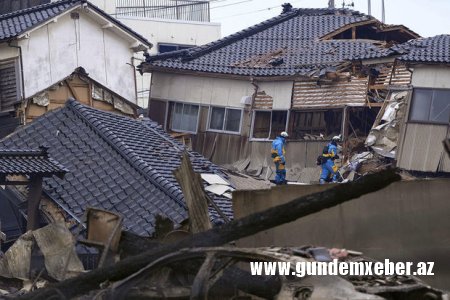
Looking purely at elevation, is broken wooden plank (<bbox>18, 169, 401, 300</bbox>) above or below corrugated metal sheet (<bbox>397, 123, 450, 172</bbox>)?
above

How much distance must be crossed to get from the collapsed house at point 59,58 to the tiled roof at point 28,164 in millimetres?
8675

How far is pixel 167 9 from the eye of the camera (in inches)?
2058

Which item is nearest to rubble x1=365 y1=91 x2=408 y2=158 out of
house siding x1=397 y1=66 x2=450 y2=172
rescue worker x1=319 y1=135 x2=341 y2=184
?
house siding x1=397 y1=66 x2=450 y2=172

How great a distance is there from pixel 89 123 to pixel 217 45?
13.1 m

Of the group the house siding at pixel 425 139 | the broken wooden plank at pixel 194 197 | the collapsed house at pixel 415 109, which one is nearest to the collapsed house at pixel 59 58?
the collapsed house at pixel 415 109

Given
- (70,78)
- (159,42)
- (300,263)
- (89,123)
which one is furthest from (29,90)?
(300,263)

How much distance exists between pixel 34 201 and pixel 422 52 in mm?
13873

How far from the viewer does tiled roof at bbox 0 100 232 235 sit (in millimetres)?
20984

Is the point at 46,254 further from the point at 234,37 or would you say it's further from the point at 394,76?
the point at 234,37

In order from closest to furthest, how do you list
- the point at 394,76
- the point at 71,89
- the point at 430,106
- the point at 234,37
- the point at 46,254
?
the point at 46,254 → the point at 430,106 → the point at 71,89 → the point at 394,76 → the point at 234,37

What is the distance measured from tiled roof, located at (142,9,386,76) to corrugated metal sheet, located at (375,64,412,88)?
5.29 ft

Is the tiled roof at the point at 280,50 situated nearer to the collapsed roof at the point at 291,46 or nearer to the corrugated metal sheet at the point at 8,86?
the collapsed roof at the point at 291,46

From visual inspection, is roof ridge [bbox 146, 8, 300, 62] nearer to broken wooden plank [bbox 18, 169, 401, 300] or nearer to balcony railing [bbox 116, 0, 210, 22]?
balcony railing [bbox 116, 0, 210, 22]

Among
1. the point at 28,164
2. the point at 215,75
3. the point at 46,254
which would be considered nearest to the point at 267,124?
the point at 215,75
